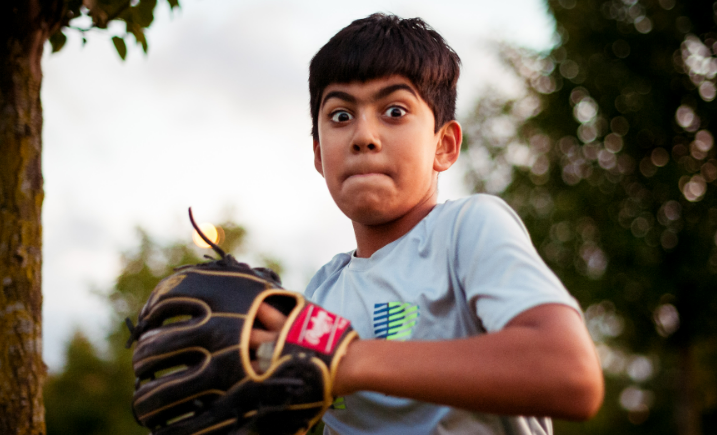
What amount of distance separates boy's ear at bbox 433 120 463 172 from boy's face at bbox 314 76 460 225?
0.56 ft

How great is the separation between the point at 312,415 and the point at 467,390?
0.52 m

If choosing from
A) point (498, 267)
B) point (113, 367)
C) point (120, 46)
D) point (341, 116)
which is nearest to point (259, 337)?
point (498, 267)

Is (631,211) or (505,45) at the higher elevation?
(505,45)

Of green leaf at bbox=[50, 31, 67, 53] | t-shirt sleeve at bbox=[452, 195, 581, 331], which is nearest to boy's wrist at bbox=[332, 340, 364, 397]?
t-shirt sleeve at bbox=[452, 195, 581, 331]

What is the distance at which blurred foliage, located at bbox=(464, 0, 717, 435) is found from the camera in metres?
17.1

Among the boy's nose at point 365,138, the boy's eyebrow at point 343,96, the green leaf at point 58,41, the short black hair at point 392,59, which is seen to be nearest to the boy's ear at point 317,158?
the short black hair at point 392,59

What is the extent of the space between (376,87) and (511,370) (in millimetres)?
1330

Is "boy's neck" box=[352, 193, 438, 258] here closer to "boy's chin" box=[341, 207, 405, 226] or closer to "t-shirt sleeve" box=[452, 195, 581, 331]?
"boy's chin" box=[341, 207, 405, 226]

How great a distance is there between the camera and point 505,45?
20594 mm

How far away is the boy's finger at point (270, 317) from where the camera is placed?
1862mm

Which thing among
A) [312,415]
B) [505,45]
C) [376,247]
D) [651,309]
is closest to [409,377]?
[312,415]

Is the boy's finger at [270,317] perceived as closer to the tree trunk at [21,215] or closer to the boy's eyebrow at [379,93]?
the boy's eyebrow at [379,93]

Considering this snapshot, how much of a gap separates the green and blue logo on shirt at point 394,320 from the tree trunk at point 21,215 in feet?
5.14

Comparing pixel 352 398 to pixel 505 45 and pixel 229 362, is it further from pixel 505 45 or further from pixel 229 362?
pixel 505 45
